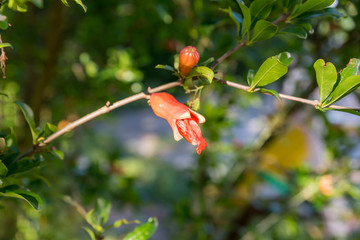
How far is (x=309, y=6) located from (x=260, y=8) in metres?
0.08

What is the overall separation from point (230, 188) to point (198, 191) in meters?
0.19

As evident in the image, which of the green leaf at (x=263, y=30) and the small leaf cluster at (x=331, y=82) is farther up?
the green leaf at (x=263, y=30)

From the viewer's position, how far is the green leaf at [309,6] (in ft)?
1.64

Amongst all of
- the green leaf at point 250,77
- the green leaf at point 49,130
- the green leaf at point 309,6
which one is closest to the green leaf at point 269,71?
the green leaf at point 250,77

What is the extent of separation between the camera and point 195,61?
46cm

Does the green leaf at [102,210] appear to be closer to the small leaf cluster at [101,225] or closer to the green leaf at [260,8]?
the small leaf cluster at [101,225]

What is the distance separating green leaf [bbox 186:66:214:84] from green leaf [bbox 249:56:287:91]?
0.06 meters

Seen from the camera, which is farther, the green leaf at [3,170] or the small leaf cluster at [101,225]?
the small leaf cluster at [101,225]

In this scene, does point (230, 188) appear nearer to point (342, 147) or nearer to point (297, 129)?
point (342, 147)

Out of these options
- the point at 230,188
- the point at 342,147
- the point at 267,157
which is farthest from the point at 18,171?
the point at 267,157

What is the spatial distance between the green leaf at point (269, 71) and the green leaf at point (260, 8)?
103 millimetres

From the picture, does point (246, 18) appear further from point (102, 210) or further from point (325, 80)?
point (102, 210)

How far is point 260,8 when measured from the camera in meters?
0.51

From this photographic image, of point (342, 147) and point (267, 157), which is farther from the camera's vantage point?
point (267, 157)
